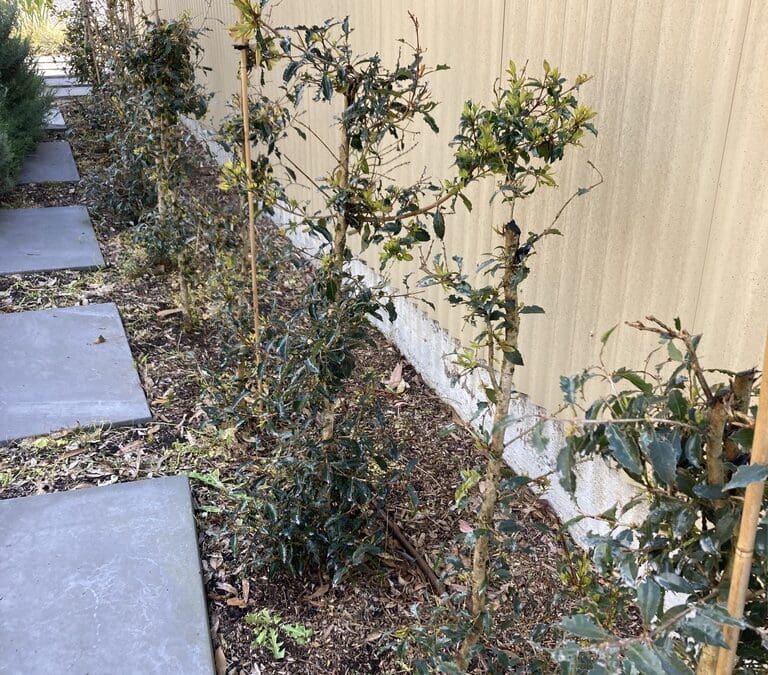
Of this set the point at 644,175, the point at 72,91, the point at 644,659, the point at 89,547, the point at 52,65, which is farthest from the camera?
the point at 52,65

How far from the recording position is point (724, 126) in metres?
1.92

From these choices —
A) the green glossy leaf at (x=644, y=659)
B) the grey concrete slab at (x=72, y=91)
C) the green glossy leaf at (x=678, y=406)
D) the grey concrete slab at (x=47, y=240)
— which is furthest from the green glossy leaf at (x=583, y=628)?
the grey concrete slab at (x=72, y=91)

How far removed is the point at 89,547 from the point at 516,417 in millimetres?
1484

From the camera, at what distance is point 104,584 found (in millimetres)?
2402

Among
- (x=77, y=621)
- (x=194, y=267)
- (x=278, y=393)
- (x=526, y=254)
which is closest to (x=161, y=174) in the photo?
(x=194, y=267)

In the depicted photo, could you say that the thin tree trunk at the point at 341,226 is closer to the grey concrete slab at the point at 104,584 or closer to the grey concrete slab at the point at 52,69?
the grey concrete slab at the point at 104,584

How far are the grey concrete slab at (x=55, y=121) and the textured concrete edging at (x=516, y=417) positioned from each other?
5.01 metres

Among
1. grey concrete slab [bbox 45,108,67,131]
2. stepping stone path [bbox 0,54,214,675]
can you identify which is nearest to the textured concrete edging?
stepping stone path [bbox 0,54,214,675]

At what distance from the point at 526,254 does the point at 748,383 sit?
0.68 metres

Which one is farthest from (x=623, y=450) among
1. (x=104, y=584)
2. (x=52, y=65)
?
(x=52, y=65)

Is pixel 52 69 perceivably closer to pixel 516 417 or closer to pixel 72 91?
pixel 72 91

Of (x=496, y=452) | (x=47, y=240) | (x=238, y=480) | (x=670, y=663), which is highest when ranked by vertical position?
(x=670, y=663)

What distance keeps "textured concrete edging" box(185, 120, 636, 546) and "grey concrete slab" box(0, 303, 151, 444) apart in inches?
42.7

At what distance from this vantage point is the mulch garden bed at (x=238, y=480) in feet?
7.64
